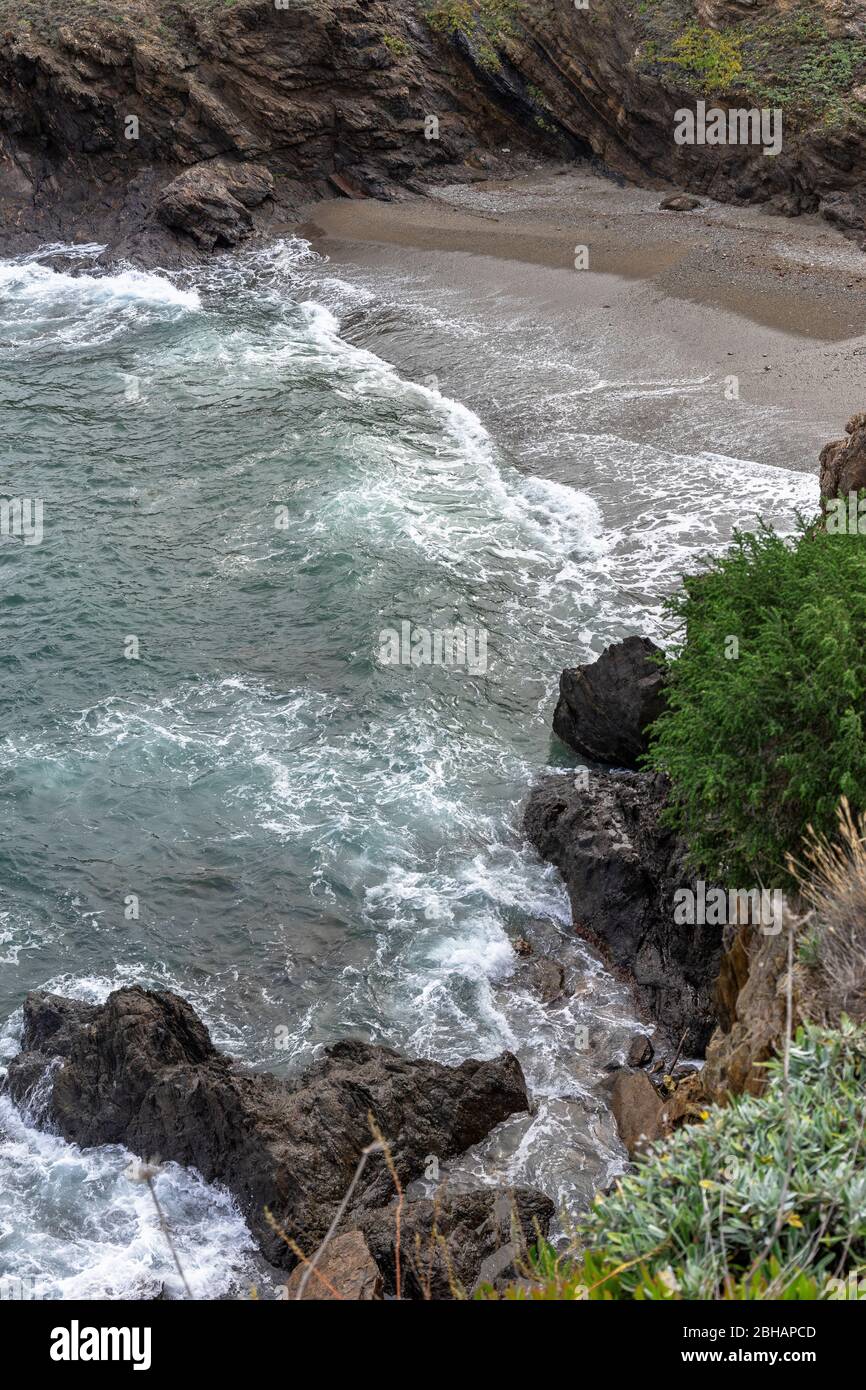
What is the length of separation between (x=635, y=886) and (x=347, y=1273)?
6096 millimetres

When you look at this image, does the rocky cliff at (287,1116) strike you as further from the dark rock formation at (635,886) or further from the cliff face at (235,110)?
the cliff face at (235,110)

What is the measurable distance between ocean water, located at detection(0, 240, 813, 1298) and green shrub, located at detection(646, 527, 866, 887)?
305cm

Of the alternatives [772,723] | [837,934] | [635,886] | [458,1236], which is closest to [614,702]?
[635,886]

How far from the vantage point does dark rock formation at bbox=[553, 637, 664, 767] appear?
16578mm

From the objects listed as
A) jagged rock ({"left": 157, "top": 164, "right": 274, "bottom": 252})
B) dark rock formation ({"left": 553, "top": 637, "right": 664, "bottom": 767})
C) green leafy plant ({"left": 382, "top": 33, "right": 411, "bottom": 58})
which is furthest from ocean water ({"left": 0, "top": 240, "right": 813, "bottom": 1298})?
green leafy plant ({"left": 382, "top": 33, "right": 411, "bottom": 58})

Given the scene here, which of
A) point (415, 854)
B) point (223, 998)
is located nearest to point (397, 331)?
point (415, 854)

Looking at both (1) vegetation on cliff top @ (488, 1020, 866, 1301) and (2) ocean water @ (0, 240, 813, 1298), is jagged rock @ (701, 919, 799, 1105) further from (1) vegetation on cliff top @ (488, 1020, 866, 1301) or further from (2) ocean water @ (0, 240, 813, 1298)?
(2) ocean water @ (0, 240, 813, 1298)

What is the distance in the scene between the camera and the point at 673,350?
27234 mm

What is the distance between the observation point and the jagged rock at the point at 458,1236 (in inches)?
419

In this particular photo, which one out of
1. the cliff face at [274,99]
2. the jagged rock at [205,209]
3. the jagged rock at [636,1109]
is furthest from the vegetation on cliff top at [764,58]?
the jagged rock at [636,1109]

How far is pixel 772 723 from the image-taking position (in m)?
11.9

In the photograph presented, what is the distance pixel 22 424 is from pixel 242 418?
5181 mm

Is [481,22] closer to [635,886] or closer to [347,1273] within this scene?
[635,886]

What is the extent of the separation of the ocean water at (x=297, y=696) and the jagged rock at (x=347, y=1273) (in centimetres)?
130
